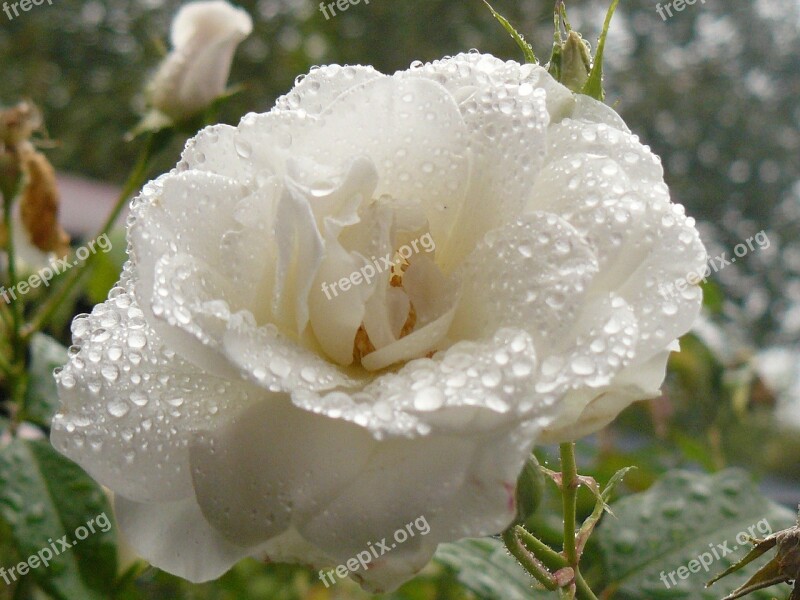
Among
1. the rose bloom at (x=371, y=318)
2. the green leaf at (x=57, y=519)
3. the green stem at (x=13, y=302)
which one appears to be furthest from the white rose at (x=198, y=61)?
the rose bloom at (x=371, y=318)

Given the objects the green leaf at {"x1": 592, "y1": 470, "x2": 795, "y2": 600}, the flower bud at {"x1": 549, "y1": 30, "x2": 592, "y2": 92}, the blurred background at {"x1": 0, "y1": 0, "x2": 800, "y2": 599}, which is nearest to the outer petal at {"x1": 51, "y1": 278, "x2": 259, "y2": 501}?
the flower bud at {"x1": 549, "y1": 30, "x2": 592, "y2": 92}

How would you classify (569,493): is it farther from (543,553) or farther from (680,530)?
(680,530)

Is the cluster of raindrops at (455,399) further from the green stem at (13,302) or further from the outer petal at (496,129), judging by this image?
the green stem at (13,302)

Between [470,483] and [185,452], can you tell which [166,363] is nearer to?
[185,452]

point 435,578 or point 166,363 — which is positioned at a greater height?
point 166,363

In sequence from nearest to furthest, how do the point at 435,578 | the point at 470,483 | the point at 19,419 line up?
the point at 470,483 < the point at 19,419 < the point at 435,578

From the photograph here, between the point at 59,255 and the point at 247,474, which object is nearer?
the point at 247,474

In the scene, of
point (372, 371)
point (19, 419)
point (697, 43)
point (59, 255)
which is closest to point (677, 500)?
point (372, 371)
